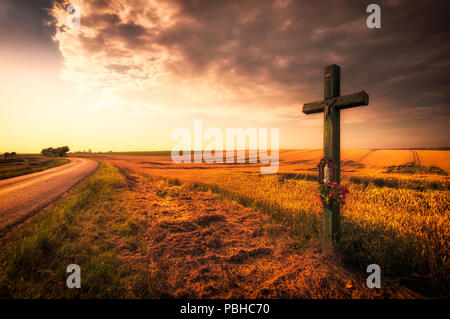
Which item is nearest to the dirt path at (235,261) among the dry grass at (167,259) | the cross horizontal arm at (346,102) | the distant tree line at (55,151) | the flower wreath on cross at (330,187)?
the dry grass at (167,259)

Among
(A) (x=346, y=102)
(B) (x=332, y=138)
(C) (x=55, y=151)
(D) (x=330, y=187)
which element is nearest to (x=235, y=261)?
(D) (x=330, y=187)

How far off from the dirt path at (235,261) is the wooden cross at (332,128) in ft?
1.83

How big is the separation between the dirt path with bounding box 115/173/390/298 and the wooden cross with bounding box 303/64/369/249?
1.83ft

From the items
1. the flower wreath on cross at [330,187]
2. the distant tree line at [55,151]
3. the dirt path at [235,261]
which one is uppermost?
the distant tree line at [55,151]

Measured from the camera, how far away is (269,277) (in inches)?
130

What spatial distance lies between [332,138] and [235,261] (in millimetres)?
3461

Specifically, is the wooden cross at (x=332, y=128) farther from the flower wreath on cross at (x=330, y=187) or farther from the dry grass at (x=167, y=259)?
the dry grass at (x=167, y=259)

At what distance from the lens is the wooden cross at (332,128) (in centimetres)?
397

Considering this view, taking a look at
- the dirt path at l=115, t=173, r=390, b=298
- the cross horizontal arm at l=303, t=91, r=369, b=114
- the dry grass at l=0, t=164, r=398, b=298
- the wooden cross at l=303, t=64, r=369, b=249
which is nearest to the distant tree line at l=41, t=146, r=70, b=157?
the dry grass at l=0, t=164, r=398, b=298

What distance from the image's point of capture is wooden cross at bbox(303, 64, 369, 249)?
397 cm

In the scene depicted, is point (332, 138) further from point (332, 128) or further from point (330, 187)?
point (330, 187)

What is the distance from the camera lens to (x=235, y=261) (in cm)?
392

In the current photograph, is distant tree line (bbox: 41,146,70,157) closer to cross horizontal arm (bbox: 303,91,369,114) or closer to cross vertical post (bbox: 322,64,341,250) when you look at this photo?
cross horizontal arm (bbox: 303,91,369,114)
